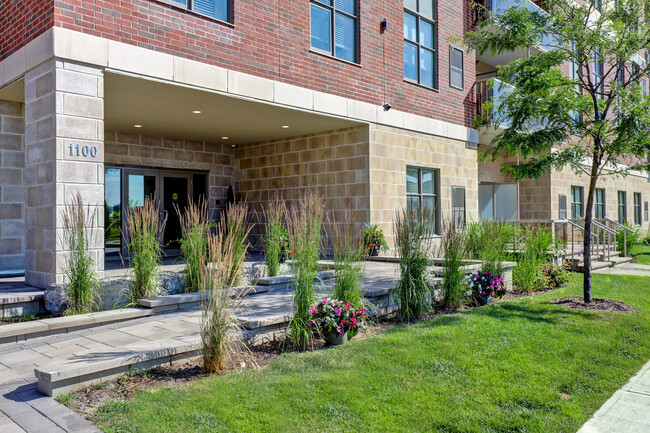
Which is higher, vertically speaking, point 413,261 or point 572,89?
point 572,89

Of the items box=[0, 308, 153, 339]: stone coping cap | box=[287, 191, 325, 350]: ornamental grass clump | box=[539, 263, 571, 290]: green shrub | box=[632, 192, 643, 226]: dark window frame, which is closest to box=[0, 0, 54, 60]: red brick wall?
box=[0, 308, 153, 339]: stone coping cap

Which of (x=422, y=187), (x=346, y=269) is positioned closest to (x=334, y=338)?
(x=346, y=269)

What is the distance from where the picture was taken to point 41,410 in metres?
3.31

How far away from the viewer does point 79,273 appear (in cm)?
563

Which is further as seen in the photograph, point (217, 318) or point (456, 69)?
point (456, 69)

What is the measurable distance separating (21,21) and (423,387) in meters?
7.10

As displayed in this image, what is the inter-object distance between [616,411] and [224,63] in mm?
6920

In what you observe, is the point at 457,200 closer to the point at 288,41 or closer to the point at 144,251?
the point at 288,41

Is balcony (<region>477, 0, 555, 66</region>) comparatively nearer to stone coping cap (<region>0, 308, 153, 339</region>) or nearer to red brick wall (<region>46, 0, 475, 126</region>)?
red brick wall (<region>46, 0, 475, 126</region>)

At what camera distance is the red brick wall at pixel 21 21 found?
6.44 metres

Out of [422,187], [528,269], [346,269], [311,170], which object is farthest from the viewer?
[422,187]

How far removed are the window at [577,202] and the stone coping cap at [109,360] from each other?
18.0 metres

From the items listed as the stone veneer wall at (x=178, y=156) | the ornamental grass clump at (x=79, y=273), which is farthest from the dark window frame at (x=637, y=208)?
the ornamental grass clump at (x=79, y=273)

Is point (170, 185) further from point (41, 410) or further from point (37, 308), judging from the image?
point (41, 410)
